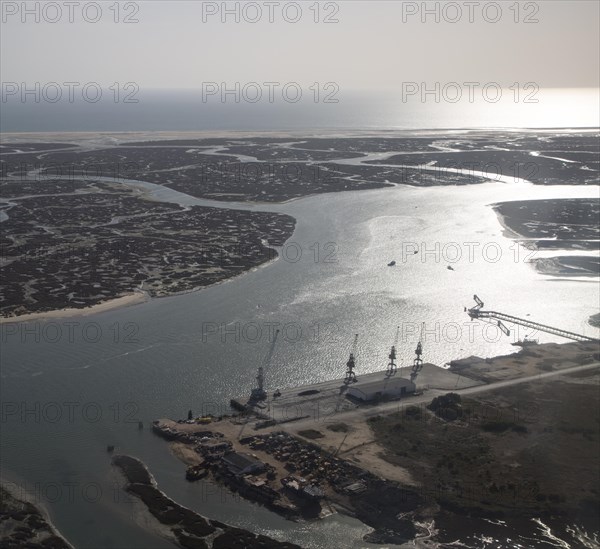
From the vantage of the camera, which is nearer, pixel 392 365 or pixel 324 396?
pixel 324 396

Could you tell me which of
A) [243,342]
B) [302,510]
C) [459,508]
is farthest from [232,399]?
[459,508]

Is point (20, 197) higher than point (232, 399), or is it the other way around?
point (20, 197)

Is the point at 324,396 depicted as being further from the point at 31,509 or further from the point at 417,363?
the point at 31,509

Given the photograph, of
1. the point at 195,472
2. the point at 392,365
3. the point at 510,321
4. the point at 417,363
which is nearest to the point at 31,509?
the point at 195,472

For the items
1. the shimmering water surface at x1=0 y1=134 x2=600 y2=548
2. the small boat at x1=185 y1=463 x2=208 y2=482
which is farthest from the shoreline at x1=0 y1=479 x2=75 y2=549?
the small boat at x1=185 y1=463 x2=208 y2=482

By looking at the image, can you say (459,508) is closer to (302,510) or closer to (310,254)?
(302,510)

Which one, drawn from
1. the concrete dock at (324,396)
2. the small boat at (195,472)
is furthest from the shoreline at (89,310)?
the small boat at (195,472)

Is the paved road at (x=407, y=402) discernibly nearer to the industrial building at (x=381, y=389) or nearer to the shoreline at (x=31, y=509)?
the industrial building at (x=381, y=389)
